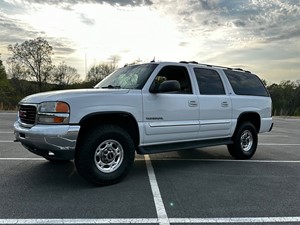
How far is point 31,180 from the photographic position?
16.9 ft

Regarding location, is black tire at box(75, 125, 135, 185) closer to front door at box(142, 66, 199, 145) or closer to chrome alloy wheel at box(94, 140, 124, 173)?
chrome alloy wheel at box(94, 140, 124, 173)

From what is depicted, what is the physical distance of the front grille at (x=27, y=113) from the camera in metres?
4.76

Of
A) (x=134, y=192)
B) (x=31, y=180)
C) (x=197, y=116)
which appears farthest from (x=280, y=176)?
(x=31, y=180)

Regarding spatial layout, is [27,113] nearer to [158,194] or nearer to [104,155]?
[104,155]

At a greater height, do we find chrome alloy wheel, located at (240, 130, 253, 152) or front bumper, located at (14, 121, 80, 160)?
front bumper, located at (14, 121, 80, 160)

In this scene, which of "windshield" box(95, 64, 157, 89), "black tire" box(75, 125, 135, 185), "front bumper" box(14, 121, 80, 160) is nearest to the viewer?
"front bumper" box(14, 121, 80, 160)

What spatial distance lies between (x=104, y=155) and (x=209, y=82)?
2915 mm

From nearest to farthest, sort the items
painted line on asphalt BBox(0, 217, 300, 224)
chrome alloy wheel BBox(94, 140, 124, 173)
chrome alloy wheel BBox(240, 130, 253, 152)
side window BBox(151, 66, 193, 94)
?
1. painted line on asphalt BBox(0, 217, 300, 224)
2. chrome alloy wheel BBox(94, 140, 124, 173)
3. side window BBox(151, 66, 193, 94)
4. chrome alloy wheel BBox(240, 130, 253, 152)

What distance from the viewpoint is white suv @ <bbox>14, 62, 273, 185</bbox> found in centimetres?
Result: 457

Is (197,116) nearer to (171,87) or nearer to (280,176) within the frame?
(171,87)

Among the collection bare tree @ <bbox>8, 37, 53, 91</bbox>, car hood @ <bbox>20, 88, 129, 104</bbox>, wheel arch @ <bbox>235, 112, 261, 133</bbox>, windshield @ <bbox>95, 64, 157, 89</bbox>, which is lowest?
wheel arch @ <bbox>235, 112, 261, 133</bbox>

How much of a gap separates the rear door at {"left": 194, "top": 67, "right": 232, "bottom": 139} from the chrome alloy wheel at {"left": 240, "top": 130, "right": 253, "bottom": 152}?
66 cm

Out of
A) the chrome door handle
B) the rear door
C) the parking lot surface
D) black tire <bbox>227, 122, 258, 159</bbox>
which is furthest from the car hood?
black tire <bbox>227, 122, 258, 159</bbox>

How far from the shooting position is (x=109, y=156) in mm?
5023
